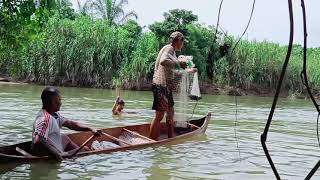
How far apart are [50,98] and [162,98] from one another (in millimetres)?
2494

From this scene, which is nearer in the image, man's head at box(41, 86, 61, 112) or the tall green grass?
man's head at box(41, 86, 61, 112)

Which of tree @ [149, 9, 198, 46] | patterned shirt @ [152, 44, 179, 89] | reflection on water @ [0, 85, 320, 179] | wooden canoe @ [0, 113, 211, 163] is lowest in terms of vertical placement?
reflection on water @ [0, 85, 320, 179]

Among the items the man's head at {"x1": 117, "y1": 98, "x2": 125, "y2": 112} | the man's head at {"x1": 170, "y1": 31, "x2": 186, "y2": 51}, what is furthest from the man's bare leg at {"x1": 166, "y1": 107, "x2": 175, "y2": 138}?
the man's head at {"x1": 117, "y1": 98, "x2": 125, "y2": 112}

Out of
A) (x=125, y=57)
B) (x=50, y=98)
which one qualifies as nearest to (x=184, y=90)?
(x=50, y=98)

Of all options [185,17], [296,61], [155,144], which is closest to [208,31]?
[185,17]

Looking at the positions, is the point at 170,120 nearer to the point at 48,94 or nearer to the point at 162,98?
the point at 162,98

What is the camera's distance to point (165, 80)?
25.6 feet

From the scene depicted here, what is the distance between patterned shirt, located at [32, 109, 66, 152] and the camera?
5.51 m

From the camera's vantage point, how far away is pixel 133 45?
84.1ft

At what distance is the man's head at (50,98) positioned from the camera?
5574 millimetres

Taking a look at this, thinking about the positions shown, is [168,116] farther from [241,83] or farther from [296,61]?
[296,61]

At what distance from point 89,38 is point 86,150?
18.3 meters

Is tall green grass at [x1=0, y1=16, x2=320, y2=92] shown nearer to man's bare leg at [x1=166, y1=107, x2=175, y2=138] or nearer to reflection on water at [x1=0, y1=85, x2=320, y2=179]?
reflection on water at [x1=0, y1=85, x2=320, y2=179]

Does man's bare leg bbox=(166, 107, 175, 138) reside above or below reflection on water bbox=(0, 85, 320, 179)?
above
